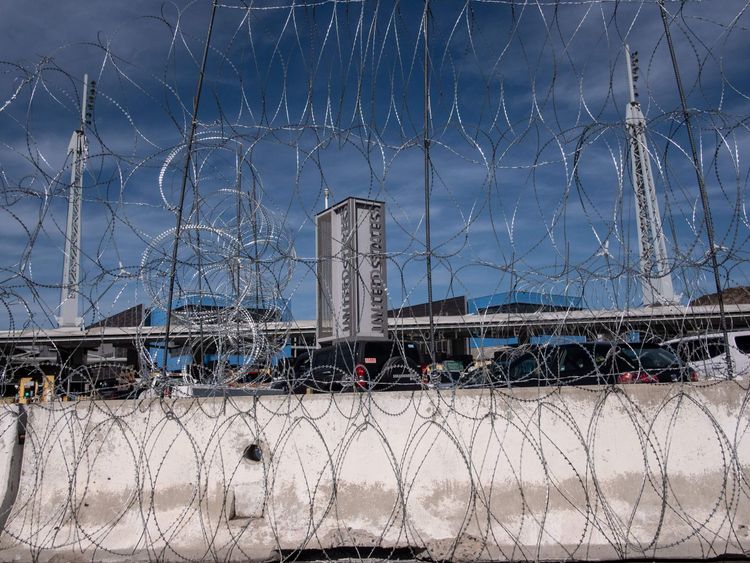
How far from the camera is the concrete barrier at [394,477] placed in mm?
4082

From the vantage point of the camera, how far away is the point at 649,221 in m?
5.17

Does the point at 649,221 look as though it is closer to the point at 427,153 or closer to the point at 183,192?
the point at 427,153

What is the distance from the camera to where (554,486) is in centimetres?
418

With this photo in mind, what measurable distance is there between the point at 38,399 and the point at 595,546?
3.88 metres

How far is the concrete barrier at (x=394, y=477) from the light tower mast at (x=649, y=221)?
84 centimetres

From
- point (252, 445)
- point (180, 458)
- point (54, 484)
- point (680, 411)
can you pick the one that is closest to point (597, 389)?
point (680, 411)

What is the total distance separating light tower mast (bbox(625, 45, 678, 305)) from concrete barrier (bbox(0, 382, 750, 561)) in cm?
84

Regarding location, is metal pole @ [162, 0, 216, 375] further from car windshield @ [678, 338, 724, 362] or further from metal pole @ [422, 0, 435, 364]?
car windshield @ [678, 338, 724, 362]

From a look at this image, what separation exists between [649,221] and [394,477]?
2.80 metres

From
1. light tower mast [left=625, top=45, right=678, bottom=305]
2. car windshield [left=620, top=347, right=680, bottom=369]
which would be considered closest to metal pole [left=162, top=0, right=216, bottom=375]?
light tower mast [left=625, top=45, right=678, bottom=305]

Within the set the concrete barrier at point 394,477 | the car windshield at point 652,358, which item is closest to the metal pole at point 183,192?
the concrete barrier at point 394,477

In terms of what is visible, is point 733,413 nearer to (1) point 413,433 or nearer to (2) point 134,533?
(1) point 413,433

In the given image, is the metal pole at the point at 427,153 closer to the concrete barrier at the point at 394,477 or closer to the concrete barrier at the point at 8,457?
the concrete barrier at the point at 394,477

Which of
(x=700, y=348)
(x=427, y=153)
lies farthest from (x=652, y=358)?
(x=427, y=153)
